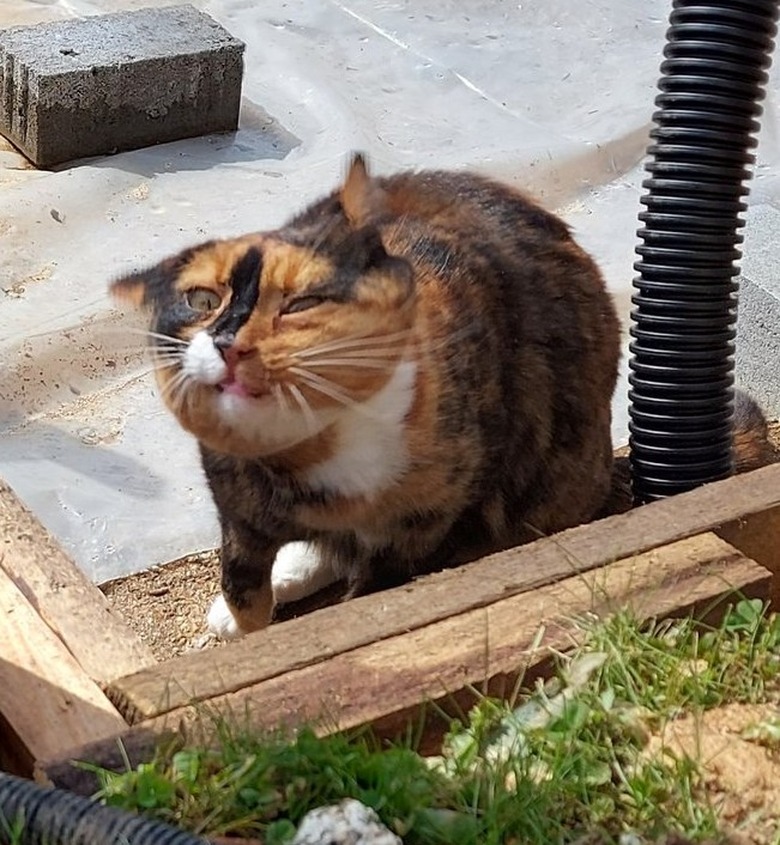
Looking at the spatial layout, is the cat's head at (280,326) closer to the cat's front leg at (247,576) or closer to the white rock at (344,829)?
the cat's front leg at (247,576)

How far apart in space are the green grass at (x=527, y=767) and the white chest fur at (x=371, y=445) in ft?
1.40

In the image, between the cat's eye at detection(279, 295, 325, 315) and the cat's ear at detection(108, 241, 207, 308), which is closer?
the cat's eye at detection(279, 295, 325, 315)

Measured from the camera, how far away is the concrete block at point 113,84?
373 cm

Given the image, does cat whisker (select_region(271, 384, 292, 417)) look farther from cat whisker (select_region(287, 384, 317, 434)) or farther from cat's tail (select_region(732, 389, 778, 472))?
cat's tail (select_region(732, 389, 778, 472))

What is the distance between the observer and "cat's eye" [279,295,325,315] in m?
1.62

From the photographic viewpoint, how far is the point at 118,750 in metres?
1.28

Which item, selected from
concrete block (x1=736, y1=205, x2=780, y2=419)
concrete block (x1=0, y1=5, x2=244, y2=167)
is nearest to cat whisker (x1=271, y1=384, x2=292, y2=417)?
concrete block (x1=736, y1=205, x2=780, y2=419)

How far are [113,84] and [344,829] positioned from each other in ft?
9.98

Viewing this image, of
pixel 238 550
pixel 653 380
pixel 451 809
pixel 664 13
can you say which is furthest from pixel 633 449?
pixel 664 13

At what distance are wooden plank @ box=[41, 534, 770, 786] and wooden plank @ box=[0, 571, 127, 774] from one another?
0.12 metres

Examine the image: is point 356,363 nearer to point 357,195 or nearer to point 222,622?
point 357,195

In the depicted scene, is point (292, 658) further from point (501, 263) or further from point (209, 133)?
point (209, 133)

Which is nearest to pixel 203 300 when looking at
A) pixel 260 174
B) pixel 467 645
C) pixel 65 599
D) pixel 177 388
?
pixel 177 388

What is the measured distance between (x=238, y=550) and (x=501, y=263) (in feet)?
1.89
